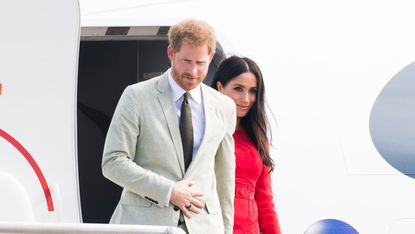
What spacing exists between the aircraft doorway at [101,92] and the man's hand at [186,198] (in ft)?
10.7

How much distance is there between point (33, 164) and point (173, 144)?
3.49 feet

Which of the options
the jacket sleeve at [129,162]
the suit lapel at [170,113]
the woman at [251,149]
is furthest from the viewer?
the woman at [251,149]

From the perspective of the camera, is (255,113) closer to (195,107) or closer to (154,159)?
(195,107)

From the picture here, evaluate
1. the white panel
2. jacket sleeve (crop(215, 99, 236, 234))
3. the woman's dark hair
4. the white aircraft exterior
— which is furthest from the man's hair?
the white aircraft exterior

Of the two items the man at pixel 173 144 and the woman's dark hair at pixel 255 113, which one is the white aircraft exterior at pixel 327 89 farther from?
the man at pixel 173 144

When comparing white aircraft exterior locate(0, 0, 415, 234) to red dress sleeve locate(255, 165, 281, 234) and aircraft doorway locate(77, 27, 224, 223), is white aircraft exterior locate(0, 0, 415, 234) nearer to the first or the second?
red dress sleeve locate(255, 165, 281, 234)

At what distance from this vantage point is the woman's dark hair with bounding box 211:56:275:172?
5.48m

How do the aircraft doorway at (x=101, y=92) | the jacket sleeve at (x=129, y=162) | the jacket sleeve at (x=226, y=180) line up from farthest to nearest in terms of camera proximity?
1. the aircraft doorway at (x=101, y=92)
2. the jacket sleeve at (x=226, y=180)
3. the jacket sleeve at (x=129, y=162)

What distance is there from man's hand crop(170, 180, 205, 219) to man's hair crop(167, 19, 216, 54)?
54 centimetres

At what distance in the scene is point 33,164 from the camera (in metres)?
5.32

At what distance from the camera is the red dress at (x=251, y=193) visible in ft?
17.6

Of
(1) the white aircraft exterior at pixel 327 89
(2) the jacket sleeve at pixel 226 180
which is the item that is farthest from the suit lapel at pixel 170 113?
(1) the white aircraft exterior at pixel 327 89

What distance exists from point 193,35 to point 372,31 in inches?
90.4

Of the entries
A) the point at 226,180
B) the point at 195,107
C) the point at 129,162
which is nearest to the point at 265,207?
the point at 226,180
